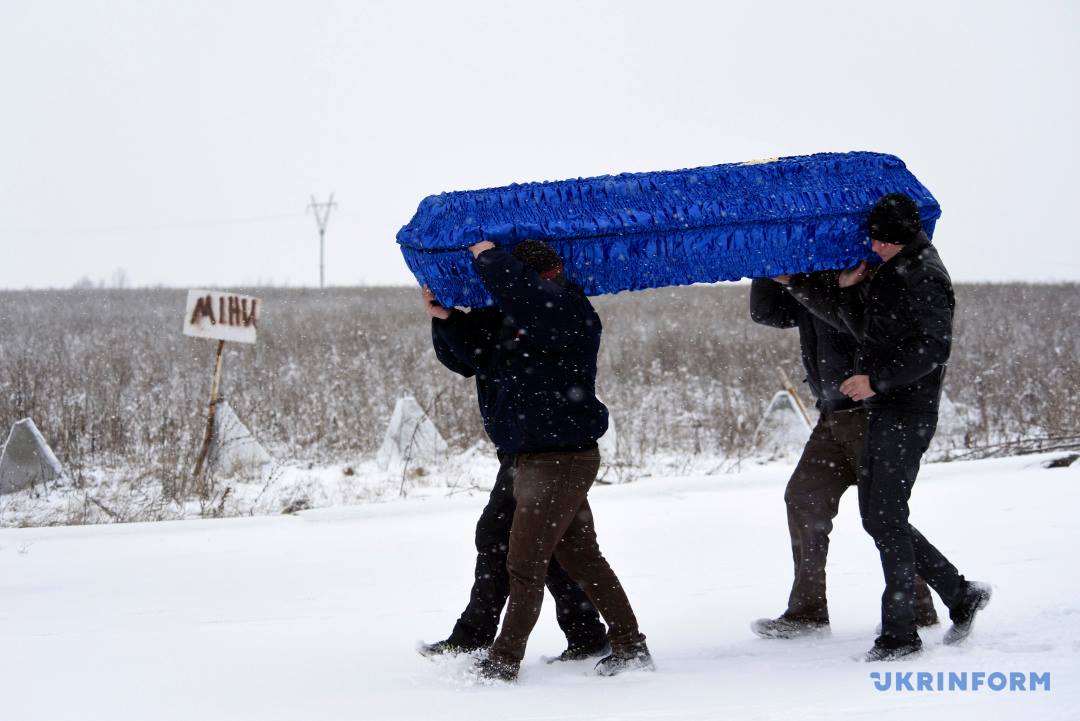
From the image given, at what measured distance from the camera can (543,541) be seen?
126 inches

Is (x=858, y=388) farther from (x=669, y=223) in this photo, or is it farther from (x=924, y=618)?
(x=924, y=618)

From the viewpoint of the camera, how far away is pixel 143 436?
9.45 metres

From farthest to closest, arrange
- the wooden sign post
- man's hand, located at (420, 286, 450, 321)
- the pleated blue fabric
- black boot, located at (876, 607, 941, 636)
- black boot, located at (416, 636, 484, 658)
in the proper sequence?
the wooden sign post, black boot, located at (876, 607, 941, 636), black boot, located at (416, 636, 484, 658), man's hand, located at (420, 286, 450, 321), the pleated blue fabric

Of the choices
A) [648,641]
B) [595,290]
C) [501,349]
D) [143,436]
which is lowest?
[648,641]

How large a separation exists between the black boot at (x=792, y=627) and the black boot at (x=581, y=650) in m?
0.68

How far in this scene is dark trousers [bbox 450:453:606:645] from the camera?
3.54 m

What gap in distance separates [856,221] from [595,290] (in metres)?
1.00

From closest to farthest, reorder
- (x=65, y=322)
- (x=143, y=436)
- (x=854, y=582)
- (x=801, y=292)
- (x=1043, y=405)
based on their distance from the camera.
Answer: (x=801, y=292)
(x=854, y=582)
(x=143, y=436)
(x=1043, y=405)
(x=65, y=322)

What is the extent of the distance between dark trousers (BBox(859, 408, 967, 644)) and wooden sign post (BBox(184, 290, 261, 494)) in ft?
18.7

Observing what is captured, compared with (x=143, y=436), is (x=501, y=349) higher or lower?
higher

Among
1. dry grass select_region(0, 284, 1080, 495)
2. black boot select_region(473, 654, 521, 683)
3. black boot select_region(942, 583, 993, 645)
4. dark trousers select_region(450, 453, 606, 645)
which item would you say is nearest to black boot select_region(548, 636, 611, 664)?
dark trousers select_region(450, 453, 606, 645)

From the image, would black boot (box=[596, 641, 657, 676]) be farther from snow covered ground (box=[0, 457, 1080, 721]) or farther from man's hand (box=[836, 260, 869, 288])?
man's hand (box=[836, 260, 869, 288])

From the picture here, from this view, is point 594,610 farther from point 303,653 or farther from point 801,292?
point 801,292

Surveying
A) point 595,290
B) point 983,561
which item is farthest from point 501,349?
point 983,561
